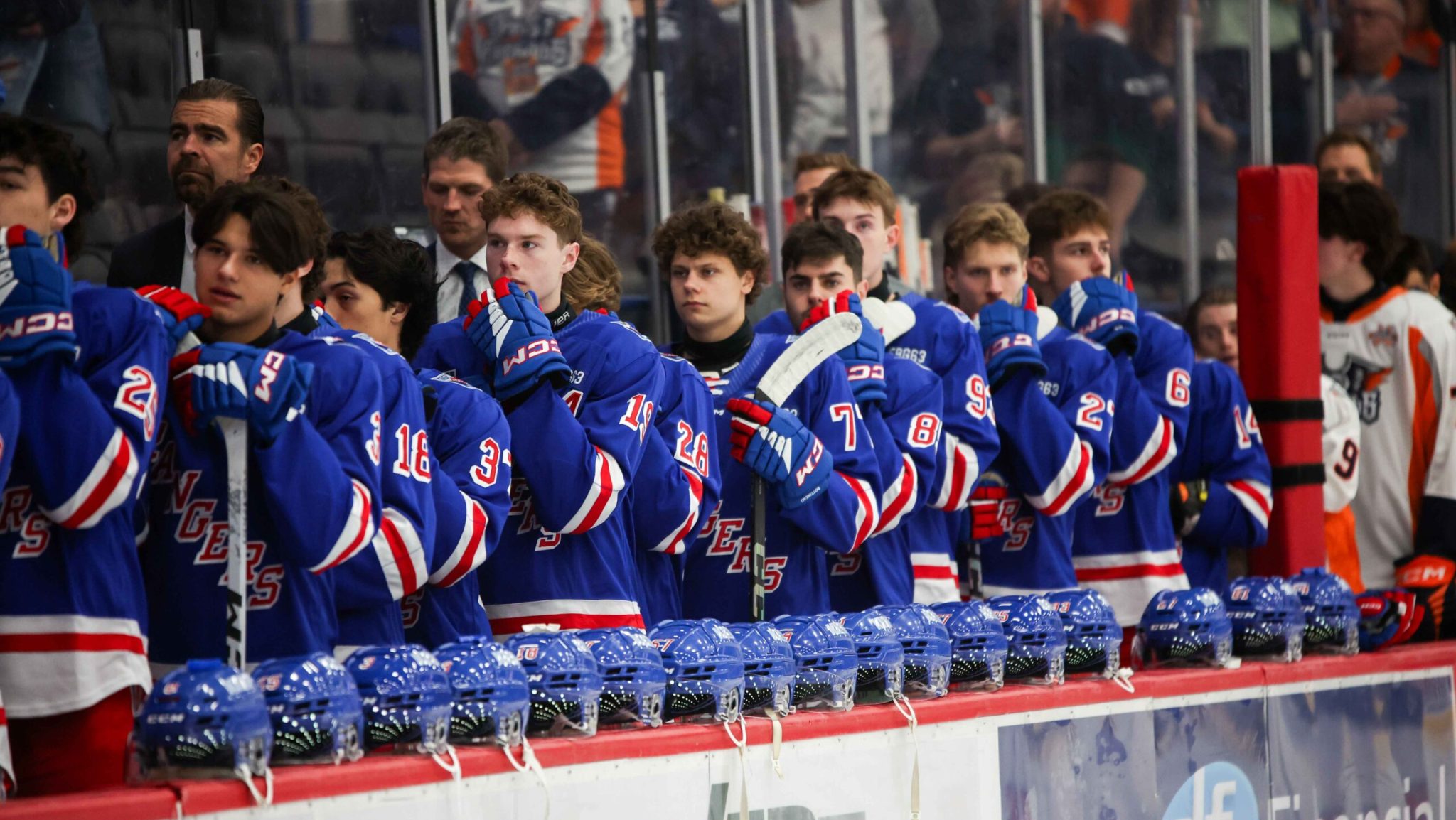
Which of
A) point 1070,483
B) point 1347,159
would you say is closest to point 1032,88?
point 1347,159

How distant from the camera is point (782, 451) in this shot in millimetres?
3828

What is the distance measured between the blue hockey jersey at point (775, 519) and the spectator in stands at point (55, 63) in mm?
2092

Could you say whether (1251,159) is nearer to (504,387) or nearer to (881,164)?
(881,164)

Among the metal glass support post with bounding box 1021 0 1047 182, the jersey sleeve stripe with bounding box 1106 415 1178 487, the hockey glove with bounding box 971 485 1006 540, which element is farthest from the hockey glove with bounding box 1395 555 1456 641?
the metal glass support post with bounding box 1021 0 1047 182

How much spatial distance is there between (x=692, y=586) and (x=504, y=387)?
860mm

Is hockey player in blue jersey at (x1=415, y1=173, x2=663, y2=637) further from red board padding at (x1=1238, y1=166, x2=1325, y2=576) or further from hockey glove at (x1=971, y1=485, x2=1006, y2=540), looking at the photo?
red board padding at (x1=1238, y1=166, x2=1325, y2=576)

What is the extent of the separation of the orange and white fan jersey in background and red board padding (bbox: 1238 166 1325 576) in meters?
0.36

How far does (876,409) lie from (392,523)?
1396 millimetres

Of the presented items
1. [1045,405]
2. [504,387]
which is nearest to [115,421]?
[504,387]

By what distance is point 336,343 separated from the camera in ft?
10.5

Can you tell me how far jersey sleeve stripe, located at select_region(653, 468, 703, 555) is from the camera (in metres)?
3.79

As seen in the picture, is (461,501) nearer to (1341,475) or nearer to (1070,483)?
(1070,483)

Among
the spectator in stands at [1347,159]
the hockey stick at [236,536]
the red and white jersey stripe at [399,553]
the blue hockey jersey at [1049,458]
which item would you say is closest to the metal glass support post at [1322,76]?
the spectator in stands at [1347,159]

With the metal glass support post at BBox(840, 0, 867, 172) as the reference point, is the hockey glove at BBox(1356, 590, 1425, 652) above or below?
below
